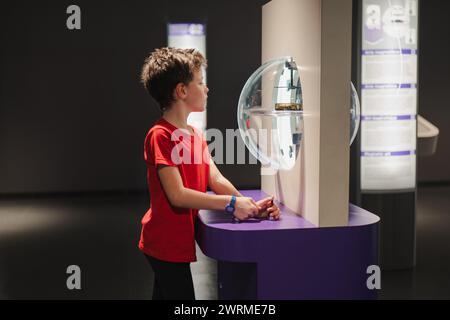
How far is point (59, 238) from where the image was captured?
6.02 meters

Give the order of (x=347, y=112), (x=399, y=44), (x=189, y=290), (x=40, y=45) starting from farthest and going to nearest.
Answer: (x=40, y=45) → (x=399, y=44) → (x=189, y=290) → (x=347, y=112)

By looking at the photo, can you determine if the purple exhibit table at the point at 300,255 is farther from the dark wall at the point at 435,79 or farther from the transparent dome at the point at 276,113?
the dark wall at the point at 435,79

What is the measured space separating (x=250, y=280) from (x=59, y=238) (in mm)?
4267

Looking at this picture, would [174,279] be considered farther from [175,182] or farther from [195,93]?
[195,93]

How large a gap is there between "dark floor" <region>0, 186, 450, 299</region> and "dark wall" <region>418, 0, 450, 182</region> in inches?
49.2

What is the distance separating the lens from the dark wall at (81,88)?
27.6 feet

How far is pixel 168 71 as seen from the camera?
2207 millimetres

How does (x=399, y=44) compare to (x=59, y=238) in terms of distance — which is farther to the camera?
(x=59, y=238)

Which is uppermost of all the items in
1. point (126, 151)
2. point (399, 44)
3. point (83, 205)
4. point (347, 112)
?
point (399, 44)

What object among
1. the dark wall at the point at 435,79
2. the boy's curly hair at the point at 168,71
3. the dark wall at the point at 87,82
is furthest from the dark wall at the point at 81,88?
the boy's curly hair at the point at 168,71

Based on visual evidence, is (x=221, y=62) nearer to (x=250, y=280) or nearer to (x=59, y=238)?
(x=59, y=238)

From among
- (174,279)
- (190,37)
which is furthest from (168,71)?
(190,37)

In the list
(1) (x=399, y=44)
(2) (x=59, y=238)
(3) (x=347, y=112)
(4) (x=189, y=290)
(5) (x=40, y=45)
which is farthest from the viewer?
(5) (x=40, y=45)
